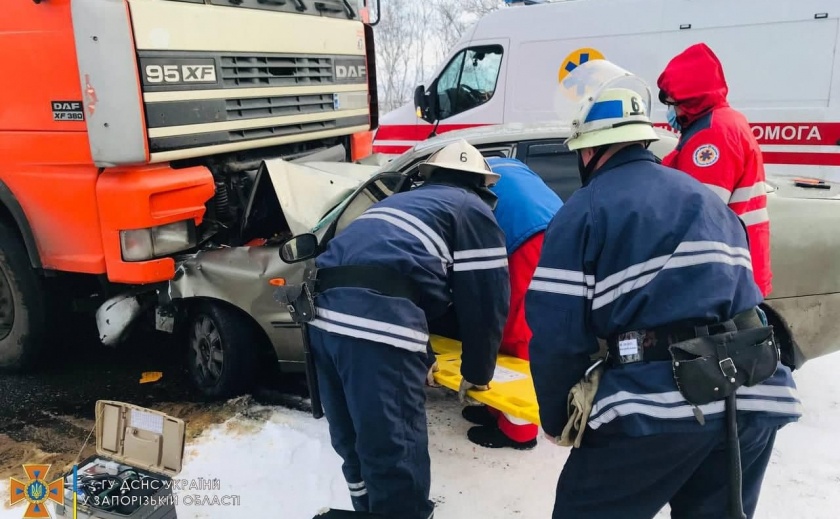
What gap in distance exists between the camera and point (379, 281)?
7.89 ft

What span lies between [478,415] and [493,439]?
293 mm

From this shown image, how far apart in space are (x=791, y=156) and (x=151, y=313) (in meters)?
5.78

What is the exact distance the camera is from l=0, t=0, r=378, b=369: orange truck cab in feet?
11.6

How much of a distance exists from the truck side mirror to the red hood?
15.6 ft

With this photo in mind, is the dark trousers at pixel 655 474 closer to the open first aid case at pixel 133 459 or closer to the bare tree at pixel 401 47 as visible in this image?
the open first aid case at pixel 133 459

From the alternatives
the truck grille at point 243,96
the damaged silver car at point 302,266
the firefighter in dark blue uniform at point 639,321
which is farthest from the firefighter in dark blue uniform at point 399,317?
the truck grille at point 243,96

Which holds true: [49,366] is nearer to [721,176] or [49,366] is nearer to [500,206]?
[500,206]

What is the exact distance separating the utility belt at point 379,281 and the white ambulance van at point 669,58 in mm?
4097

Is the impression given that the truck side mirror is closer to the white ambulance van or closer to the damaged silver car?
the white ambulance van

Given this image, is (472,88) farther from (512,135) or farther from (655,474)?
(655,474)

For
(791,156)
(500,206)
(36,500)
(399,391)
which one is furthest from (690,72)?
(791,156)

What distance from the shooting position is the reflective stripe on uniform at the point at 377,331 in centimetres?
233

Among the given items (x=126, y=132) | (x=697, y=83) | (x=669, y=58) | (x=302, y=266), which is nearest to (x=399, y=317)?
(x=302, y=266)

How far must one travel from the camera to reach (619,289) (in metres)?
1.83
